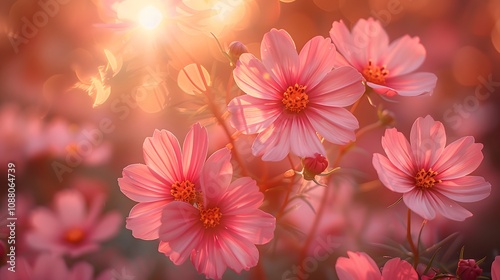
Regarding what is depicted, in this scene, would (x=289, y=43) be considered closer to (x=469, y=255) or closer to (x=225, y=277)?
(x=225, y=277)

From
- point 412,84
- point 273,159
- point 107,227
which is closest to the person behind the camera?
point 273,159

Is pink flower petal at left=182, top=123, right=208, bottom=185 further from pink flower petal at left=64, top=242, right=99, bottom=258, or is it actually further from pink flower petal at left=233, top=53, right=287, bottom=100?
pink flower petal at left=64, top=242, right=99, bottom=258

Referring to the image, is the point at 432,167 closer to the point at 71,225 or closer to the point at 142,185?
the point at 142,185

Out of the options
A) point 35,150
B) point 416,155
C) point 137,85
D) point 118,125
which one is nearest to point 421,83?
point 416,155

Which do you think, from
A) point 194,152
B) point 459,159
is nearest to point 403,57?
point 459,159

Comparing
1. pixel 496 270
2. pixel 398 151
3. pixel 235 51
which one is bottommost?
pixel 496 270

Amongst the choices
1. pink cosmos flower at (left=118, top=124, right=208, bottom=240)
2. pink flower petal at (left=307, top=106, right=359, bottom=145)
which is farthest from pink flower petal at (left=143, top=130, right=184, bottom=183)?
pink flower petal at (left=307, top=106, right=359, bottom=145)
